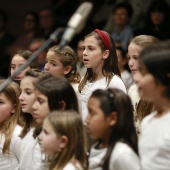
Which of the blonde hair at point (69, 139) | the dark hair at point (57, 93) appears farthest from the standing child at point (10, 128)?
the blonde hair at point (69, 139)

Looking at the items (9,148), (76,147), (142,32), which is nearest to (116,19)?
(142,32)

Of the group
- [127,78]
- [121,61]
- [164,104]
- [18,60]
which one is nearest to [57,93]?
[164,104]

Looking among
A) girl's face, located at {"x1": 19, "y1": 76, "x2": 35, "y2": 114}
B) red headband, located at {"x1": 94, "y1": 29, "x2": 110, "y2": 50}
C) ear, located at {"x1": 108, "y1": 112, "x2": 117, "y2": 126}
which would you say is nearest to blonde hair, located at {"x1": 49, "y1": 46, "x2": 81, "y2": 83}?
red headband, located at {"x1": 94, "y1": 29, "x2": 110, "y2": 50}

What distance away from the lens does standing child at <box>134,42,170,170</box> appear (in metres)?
3.24

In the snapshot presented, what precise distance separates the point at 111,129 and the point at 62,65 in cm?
151

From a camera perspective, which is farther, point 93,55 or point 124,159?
point 93,55

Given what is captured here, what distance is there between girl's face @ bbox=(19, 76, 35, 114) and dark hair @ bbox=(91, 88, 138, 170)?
3.04 ft

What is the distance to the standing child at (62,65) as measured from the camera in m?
4.91

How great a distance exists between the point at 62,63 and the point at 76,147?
1336 mm

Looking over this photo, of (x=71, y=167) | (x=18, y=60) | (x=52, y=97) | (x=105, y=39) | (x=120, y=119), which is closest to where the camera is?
(x=120, y=119)

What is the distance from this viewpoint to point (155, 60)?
10.8 feet

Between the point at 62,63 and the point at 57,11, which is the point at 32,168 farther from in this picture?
the point at 57,11

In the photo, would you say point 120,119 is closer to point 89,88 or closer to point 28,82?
point 28,82

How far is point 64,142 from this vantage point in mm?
3684
